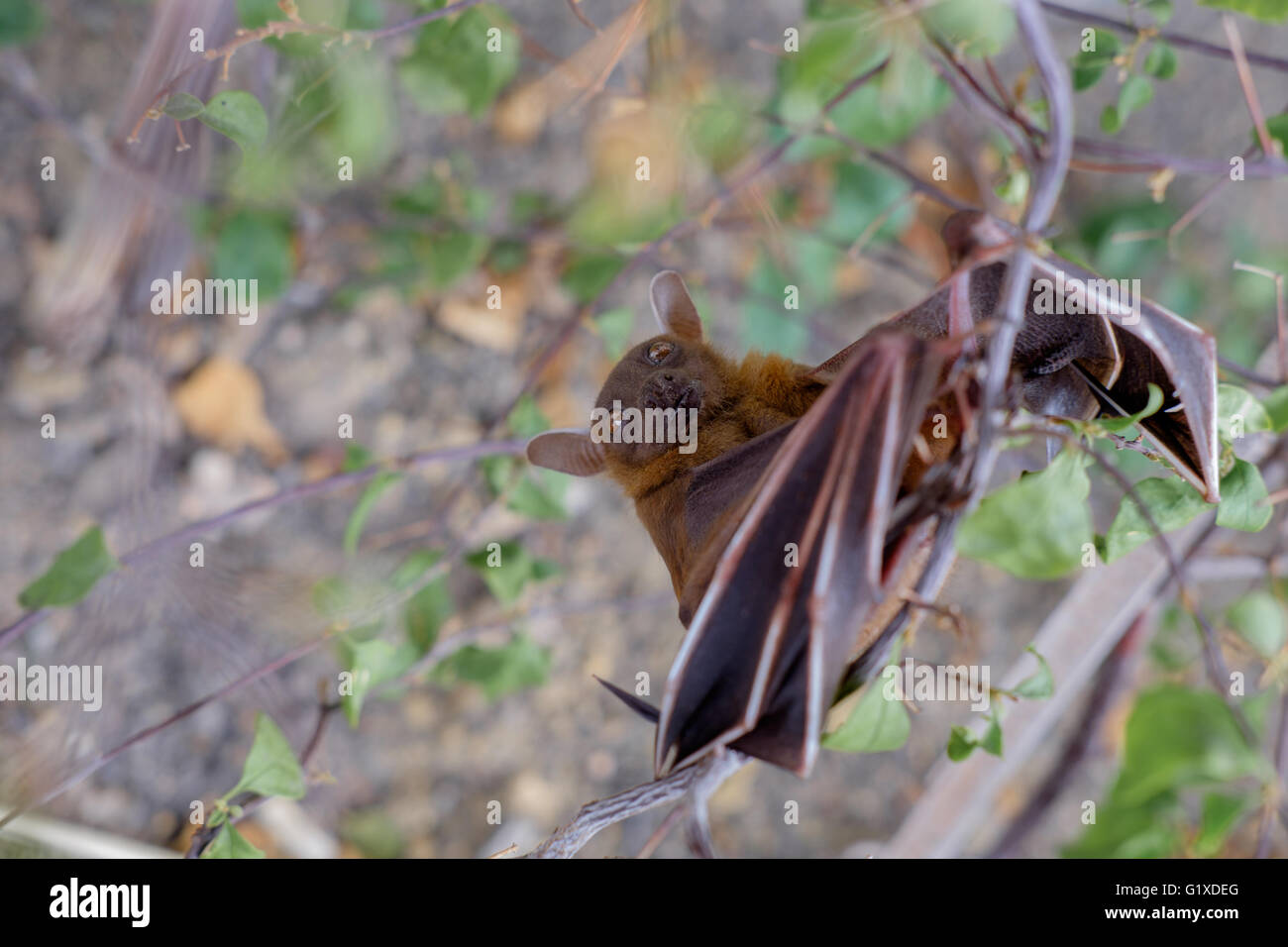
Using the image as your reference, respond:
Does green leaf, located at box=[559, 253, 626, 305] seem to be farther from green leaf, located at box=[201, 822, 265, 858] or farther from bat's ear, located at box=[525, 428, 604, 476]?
green leaf, located at box=[201, 822, 265, 858]

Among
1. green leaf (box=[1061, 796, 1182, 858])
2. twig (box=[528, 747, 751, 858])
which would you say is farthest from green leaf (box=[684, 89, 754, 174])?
green leaf (box=[1061, 796, 1182, 858])

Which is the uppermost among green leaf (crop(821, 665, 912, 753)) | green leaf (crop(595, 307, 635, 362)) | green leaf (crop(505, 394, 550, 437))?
green leaf (crop(595, 307, 635, 362))

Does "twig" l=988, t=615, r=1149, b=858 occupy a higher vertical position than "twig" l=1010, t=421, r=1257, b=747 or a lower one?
lower

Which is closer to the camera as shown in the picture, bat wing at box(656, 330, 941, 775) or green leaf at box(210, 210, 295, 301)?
bat wing at box(656, 330, 941, 775)

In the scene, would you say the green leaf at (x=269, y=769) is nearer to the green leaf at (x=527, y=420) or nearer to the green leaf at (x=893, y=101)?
the green leaf at (x=527, y=420)

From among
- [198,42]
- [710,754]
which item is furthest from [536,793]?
[198,42]

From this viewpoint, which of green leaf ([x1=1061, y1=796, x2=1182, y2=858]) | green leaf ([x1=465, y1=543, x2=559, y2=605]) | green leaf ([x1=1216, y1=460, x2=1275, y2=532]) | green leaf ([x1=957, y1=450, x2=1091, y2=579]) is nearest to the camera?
green leaf ([x1=957, y1=450, x2=1091, y2=579])
